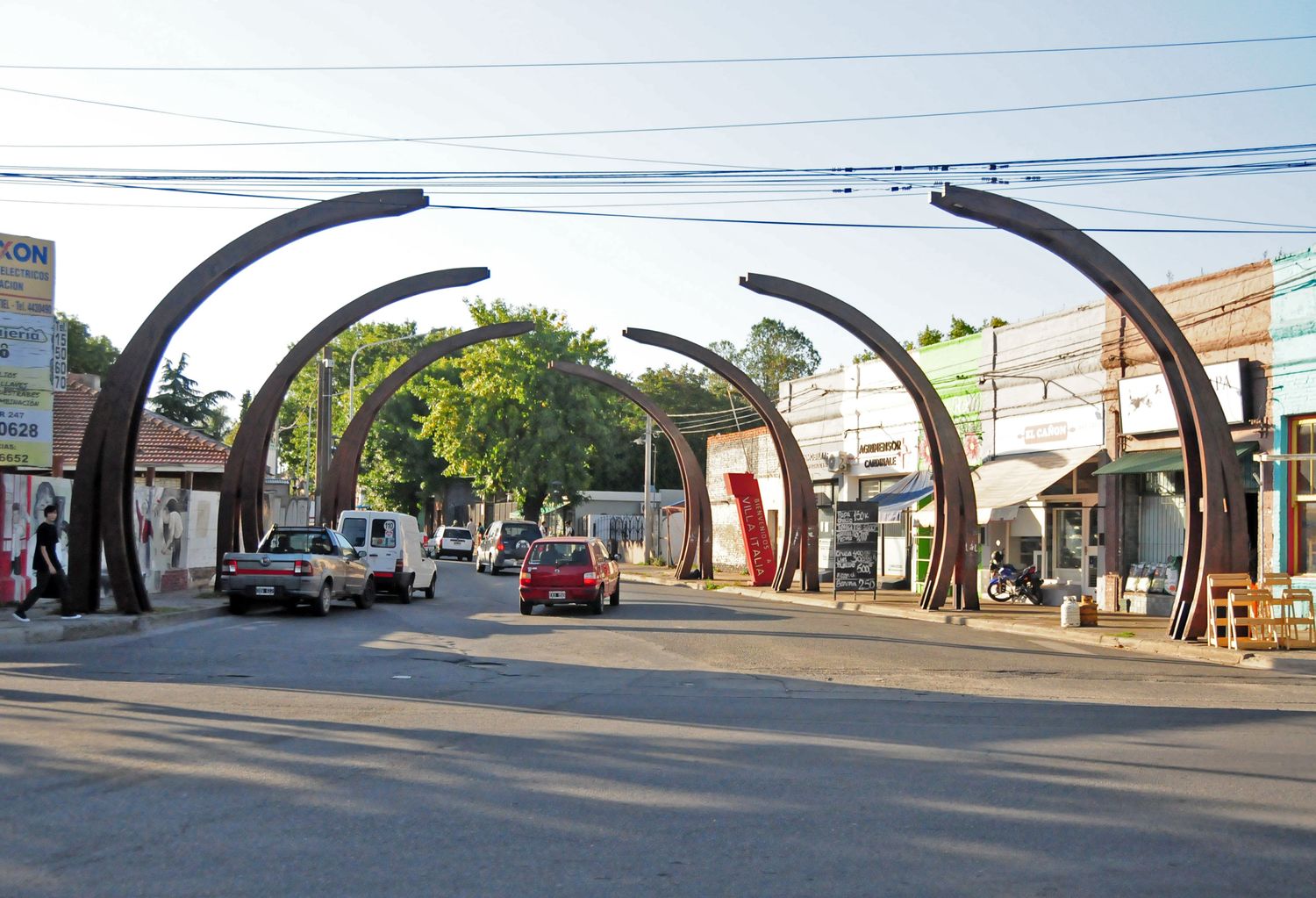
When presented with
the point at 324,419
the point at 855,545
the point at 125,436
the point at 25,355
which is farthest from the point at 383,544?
the point at 324,419

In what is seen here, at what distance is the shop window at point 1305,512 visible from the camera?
75.5 feet

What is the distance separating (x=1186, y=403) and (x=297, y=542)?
16.3 m

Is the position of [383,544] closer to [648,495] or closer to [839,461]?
[839,461]

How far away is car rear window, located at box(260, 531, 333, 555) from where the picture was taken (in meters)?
25.1

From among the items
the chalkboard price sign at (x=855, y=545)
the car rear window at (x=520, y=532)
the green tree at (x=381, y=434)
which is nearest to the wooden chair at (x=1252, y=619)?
the chalkboard price sign at (x=855, y=545)

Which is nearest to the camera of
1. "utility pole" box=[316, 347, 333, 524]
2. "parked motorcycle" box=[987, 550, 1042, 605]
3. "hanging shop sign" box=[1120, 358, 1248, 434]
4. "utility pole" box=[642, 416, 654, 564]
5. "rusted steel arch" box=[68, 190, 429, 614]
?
"rusted steel arch" box=[68, 190, 429, 614]

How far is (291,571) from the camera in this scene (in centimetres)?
2370

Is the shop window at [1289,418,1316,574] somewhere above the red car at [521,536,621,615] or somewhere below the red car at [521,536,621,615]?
above

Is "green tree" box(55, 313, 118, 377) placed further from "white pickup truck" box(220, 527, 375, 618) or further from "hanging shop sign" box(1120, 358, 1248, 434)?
"hanging shop sign" box(1120, 358, 1248, 434)

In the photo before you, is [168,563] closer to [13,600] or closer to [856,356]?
[13,600]

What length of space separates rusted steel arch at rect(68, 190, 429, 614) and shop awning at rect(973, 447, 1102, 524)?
16239 mm

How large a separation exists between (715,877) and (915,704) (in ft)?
24.7

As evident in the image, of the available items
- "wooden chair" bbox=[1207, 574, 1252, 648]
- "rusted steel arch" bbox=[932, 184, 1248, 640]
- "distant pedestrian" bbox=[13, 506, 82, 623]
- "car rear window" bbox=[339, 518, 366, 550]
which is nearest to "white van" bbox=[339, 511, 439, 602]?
"car rear window" bbox=[339, 518, 366, 550]

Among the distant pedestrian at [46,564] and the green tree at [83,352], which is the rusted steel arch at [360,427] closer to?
the distant pedestrian at [46,564]
